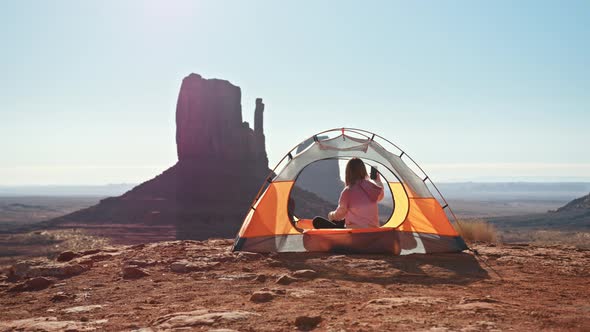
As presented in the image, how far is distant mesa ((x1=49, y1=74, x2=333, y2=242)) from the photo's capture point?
54.3 metres

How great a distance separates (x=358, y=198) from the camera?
25.0ft

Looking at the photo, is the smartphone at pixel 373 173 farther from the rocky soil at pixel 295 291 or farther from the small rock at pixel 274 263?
the small rock at pixel 274 263

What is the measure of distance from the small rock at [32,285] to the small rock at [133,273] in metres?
0.95

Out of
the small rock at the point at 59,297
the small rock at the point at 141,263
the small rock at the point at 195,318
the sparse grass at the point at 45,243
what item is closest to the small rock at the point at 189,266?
the small rock at the point at 141,263

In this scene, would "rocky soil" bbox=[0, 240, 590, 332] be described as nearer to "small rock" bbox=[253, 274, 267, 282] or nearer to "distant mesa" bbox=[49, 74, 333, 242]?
"small rock" bbox=[253, 274, 267, 282]

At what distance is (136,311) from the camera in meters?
4.58

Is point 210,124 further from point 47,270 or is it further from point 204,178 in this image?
point 47,270

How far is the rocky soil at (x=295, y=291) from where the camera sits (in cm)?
385

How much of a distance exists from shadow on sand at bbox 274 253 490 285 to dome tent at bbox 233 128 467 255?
255 mm

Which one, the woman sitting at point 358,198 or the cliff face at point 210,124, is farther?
the cliff face at point 210,124

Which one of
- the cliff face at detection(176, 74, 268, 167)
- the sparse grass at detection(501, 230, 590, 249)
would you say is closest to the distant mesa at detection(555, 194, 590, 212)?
the sparse grass at detection(501, 230, 590, 249)

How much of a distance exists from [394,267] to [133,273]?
140 inches

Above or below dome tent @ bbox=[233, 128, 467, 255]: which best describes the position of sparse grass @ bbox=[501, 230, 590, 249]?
below

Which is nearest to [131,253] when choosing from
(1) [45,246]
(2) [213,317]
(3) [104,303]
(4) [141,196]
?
(3) [104,303]
